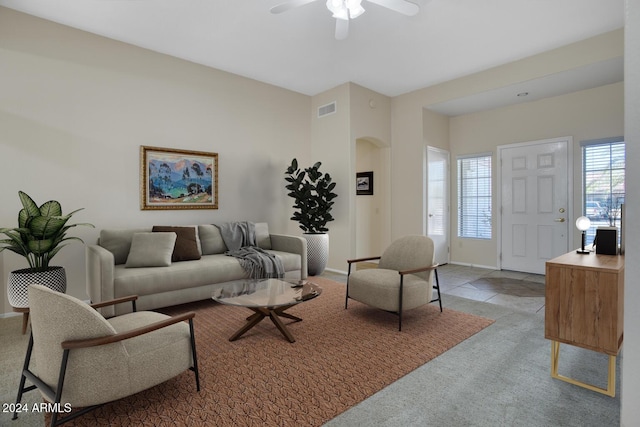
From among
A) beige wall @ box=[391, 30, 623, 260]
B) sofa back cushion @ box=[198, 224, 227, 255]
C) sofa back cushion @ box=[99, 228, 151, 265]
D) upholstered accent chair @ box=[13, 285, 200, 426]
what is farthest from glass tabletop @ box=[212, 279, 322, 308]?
beige wall @ box=[391, 30, 623, 260]

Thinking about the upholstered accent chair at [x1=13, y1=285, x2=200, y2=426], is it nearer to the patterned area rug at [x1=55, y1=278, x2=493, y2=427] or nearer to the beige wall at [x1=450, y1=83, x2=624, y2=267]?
the patterned area rug at [x1=55, y1=278, x2=493, y2=427]

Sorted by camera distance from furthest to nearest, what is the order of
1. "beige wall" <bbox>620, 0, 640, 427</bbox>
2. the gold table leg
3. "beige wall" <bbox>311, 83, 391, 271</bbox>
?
1. "beige wall" <bbox>311, 83, 391, 271</bbox>
2. the gold table leg
3. "beige wall" <bbox>620, 0, 640, 427</bbox>

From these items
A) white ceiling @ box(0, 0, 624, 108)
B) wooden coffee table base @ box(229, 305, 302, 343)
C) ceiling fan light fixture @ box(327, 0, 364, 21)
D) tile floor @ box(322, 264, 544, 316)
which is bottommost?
tile floor @ box(322, 264, 544, 316)

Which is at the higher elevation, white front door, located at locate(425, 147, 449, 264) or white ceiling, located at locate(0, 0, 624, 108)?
white ceiling, located at locate(0, 0, 624, 108)

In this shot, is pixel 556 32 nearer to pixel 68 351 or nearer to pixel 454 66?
pixel 454 66

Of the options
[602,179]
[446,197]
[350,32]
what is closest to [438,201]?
[446,197]

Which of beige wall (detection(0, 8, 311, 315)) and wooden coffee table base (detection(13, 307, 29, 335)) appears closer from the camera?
wooden coffee table base (detection(13, 307, 29, 335))

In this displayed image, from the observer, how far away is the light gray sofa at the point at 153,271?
10.2ft

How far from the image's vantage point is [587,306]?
201 centimetres

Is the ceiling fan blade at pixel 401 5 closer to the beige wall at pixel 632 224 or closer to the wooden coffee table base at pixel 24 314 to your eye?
the beige wall at pixel 632 224

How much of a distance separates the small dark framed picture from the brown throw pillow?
3.72m

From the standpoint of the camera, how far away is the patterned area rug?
1837mm

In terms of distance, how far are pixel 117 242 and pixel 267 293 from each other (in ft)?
6.77

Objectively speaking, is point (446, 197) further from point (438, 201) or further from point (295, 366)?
point (295, 366)
